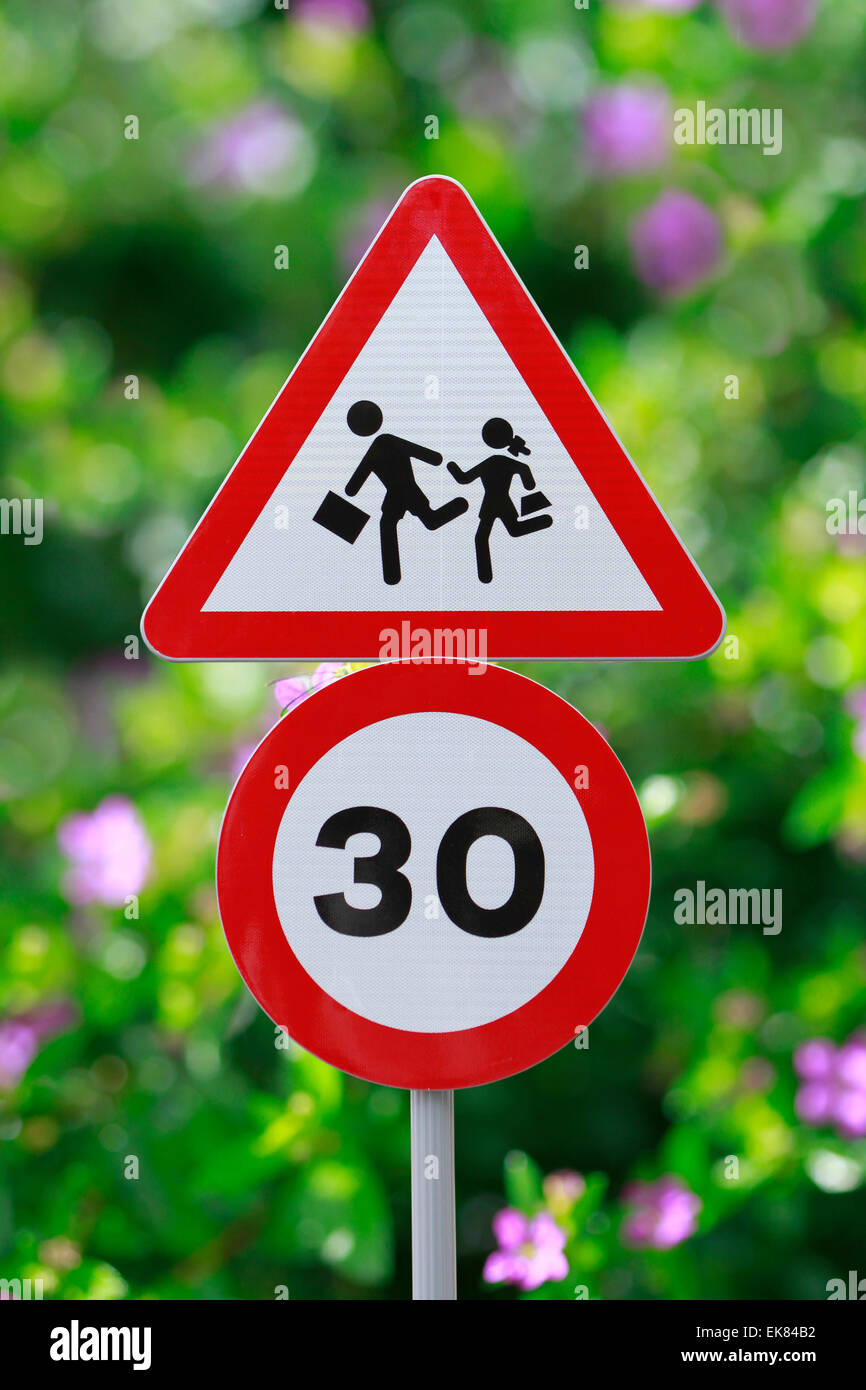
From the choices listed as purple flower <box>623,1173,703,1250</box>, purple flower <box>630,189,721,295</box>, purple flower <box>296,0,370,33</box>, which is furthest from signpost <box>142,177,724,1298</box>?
purple flower <box>296,0,370,33</box>

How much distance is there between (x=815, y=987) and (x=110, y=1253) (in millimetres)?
803

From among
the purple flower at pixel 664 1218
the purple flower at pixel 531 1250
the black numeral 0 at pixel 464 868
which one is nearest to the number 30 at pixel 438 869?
the black numeral 0 at pixel 464 868

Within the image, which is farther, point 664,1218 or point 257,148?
point 257,148

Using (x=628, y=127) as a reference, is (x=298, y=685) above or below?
below

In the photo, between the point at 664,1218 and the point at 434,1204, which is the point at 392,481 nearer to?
the point at 434,1204

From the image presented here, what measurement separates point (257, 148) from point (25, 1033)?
1.18 metres

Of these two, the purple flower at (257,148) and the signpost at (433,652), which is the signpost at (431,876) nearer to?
the signpost at (433,652)

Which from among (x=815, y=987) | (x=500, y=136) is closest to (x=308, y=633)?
(x=815, y=987)

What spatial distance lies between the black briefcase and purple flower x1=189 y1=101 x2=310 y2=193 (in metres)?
1.04

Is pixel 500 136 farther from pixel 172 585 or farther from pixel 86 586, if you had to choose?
pixel 172 585

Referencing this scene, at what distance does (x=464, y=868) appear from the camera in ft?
2.42

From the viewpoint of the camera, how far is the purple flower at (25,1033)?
123cm

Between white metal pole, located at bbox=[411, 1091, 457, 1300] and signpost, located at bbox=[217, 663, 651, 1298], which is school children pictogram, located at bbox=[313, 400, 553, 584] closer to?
signpost, located at bbox=[217, 663, 651, 1298]

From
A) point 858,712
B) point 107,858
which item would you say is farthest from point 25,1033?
point 858,712
